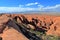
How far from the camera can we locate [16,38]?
13562mm

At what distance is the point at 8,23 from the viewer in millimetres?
15641

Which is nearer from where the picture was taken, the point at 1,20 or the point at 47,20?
the point at 1,20

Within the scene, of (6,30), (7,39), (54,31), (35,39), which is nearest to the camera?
(7,39)

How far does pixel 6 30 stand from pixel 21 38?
49.7 inches

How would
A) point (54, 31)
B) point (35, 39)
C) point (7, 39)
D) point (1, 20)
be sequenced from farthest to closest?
point (54, 31) < point (35, 39) < point (1, 20) < point (7, 39)

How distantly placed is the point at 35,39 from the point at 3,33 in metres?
3.51

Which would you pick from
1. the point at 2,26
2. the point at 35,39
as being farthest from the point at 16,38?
the point at 35,39

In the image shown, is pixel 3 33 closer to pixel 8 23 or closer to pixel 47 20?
pixel 8 23

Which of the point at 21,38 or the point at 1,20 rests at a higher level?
the point at 1,20

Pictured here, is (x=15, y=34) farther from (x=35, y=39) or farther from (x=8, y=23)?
(x=35, y=39)

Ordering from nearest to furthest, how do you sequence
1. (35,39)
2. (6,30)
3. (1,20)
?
(6,30)
(1,20)
(35,39)

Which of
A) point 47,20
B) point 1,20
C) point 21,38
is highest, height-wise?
point 1,20

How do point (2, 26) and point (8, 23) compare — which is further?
point (8, 23)

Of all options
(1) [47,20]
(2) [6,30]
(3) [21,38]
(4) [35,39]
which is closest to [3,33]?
(2) [6,30]
